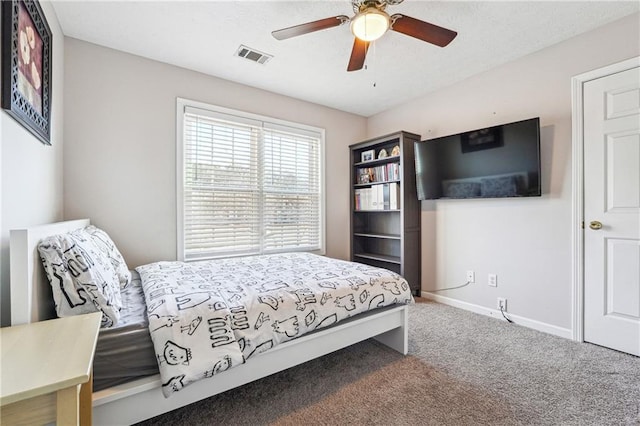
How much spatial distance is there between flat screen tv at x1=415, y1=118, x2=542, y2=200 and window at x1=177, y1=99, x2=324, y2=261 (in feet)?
4.60

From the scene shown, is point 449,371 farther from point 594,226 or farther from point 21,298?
point 21,298

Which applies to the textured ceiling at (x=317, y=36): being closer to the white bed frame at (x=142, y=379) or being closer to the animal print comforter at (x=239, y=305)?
the white bed frame at (x=142, y=379)

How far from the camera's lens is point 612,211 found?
216 cm

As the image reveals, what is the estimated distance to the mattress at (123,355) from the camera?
1.16 m

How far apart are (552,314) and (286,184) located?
2958mm

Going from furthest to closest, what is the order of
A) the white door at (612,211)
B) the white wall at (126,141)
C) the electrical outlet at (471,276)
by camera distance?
the electrical outlet at (471,276)
the white wall at (126,141)
the white door at (612,211)

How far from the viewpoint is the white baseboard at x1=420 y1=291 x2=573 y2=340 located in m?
2.40

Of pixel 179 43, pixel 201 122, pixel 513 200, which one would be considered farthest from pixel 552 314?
pixel 179 43

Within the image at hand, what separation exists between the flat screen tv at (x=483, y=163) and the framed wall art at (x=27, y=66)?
126 inches

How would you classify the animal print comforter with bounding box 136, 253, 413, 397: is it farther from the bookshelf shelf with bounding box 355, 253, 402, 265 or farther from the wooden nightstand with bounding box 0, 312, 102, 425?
the bookshelf shelf with bounding box 355, 253, 402, 265

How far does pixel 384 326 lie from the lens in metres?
2.04

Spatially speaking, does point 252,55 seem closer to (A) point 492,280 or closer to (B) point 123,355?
(B) point 123,355

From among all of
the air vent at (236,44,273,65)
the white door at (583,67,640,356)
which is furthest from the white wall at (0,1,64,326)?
the white door at (583,67,640,356)

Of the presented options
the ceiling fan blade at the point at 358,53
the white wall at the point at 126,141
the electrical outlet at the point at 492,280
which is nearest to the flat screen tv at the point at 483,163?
the electrical outlet at the point at 492,280
